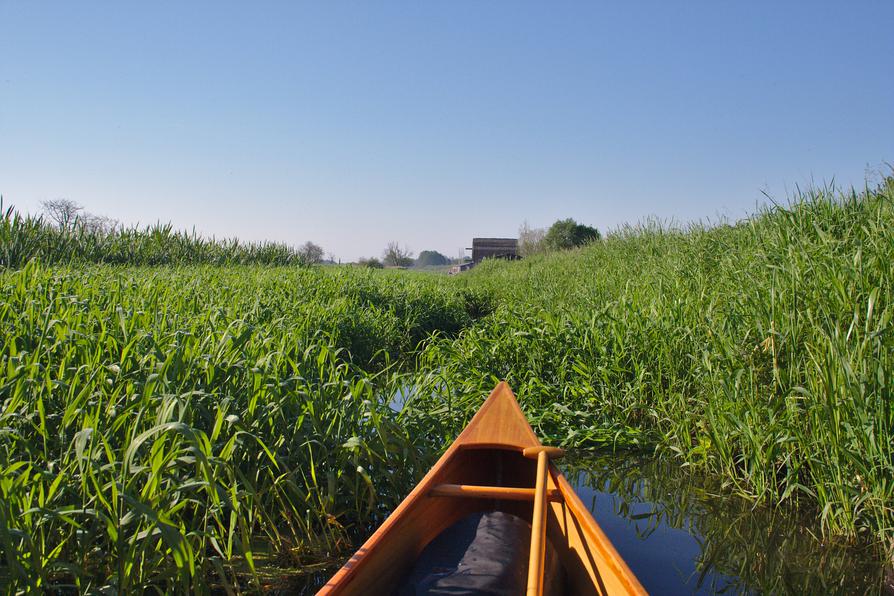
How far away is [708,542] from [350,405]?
1958 mm

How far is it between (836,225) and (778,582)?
9.89 ft

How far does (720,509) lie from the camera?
3.30 metres

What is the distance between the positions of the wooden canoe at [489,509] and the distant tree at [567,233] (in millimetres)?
28391

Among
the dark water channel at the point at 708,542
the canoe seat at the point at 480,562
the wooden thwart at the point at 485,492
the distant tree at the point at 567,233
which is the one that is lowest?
the dark water channel at the point at 708,542

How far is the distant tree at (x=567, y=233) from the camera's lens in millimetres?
31180

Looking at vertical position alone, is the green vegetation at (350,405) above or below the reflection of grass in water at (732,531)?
above

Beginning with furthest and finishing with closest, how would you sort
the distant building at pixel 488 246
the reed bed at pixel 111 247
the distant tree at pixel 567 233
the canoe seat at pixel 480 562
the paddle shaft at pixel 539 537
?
the distant building at pixel 488 246, the distant tree at pixel 567 233, the reed bed at pixel 111 247, the canoe seat at pixel 480 562, the paddle shaft at pixel 539 537

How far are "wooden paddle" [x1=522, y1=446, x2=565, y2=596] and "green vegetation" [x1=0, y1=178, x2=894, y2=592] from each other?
0.82 meters

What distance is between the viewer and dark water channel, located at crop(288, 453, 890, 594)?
8.55ft

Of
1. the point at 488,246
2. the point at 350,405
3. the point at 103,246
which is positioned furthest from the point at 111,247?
the point at 488,246

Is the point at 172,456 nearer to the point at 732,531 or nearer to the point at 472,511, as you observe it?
the point at 472,511

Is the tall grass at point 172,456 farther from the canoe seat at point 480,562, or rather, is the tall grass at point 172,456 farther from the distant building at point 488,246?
the distant building at point 488,246

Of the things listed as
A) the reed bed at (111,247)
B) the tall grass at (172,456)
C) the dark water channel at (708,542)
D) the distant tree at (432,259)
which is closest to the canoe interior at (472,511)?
the tall grass at (172,456)

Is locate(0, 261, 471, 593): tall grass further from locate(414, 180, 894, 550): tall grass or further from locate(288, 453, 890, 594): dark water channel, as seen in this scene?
locate(414, 180, 894, 550): tall grass
